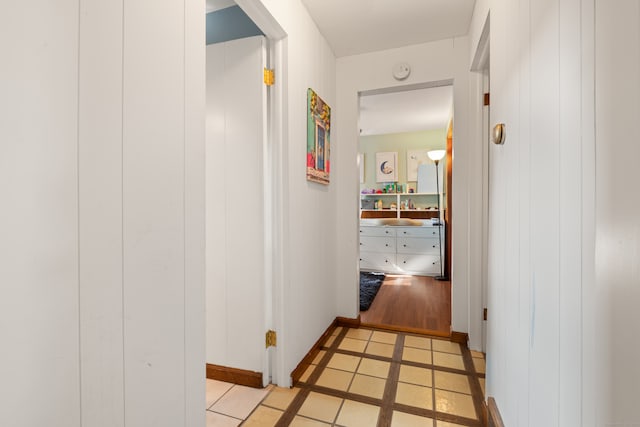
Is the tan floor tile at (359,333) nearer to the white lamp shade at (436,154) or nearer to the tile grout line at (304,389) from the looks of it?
the tile grout line at (304,389)

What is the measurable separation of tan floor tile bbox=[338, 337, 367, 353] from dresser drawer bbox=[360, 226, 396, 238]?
2536 mm

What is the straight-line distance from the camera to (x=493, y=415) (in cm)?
134

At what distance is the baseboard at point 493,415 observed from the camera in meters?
1.28

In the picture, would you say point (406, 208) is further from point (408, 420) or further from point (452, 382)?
point (408, 420)

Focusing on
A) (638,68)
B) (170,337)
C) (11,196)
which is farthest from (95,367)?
(638,68)

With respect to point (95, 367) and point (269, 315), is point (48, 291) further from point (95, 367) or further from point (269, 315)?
point (269, 315)

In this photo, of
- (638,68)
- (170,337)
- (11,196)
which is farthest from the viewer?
(170,337)

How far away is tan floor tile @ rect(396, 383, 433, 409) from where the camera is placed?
1.62 meters

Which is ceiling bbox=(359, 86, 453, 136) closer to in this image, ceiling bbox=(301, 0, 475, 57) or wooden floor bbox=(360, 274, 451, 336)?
ceiling bbox=(301, 0, 475, 57)

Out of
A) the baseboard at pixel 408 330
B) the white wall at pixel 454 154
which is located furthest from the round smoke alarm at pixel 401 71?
the baseboard at pixel 408 330

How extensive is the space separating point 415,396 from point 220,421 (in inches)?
41.3

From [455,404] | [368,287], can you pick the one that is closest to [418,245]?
[368,287]

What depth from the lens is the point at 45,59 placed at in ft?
2.04

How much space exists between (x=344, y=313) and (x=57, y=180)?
2.40 m
